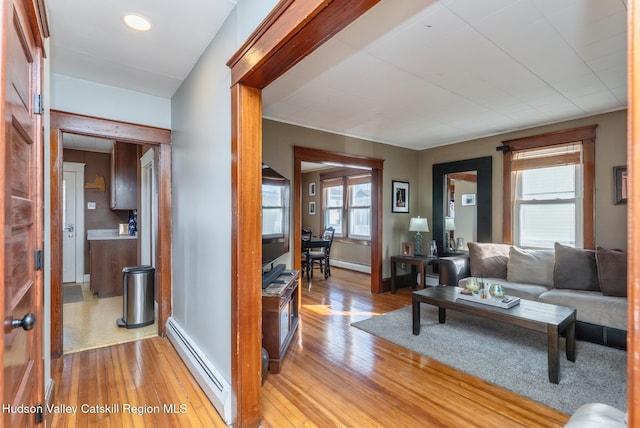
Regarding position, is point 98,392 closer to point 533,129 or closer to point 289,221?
point 289,221

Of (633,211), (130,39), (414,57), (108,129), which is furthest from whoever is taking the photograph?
(108,129)

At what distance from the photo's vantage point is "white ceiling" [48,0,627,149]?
186 centimetres

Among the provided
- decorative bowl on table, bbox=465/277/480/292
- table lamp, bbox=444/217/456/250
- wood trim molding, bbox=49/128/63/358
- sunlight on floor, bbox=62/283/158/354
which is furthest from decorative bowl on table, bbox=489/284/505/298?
wood trim molding, bbox=49/128/63/358

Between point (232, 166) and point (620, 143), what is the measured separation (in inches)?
171

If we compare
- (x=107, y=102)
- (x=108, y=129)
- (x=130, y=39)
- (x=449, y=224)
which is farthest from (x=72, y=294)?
(x=449, y=224)

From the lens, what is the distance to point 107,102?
2922mm

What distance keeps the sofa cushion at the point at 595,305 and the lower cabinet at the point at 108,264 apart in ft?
18.6

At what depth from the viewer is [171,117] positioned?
10.5 feet

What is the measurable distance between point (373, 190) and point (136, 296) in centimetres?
367

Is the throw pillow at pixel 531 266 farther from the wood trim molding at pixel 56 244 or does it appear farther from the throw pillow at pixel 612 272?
the wood trim molding at pixel 56 244

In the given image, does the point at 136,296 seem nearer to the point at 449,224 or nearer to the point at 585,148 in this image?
the point at 449,224

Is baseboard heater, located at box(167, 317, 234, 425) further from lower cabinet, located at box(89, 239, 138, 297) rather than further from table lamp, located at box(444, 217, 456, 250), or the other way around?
table lamp, located at box(444, 217, 456, 250)

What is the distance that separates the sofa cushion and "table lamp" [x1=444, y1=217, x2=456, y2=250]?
1966 millimetres

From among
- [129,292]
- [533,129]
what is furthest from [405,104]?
[129,292]
